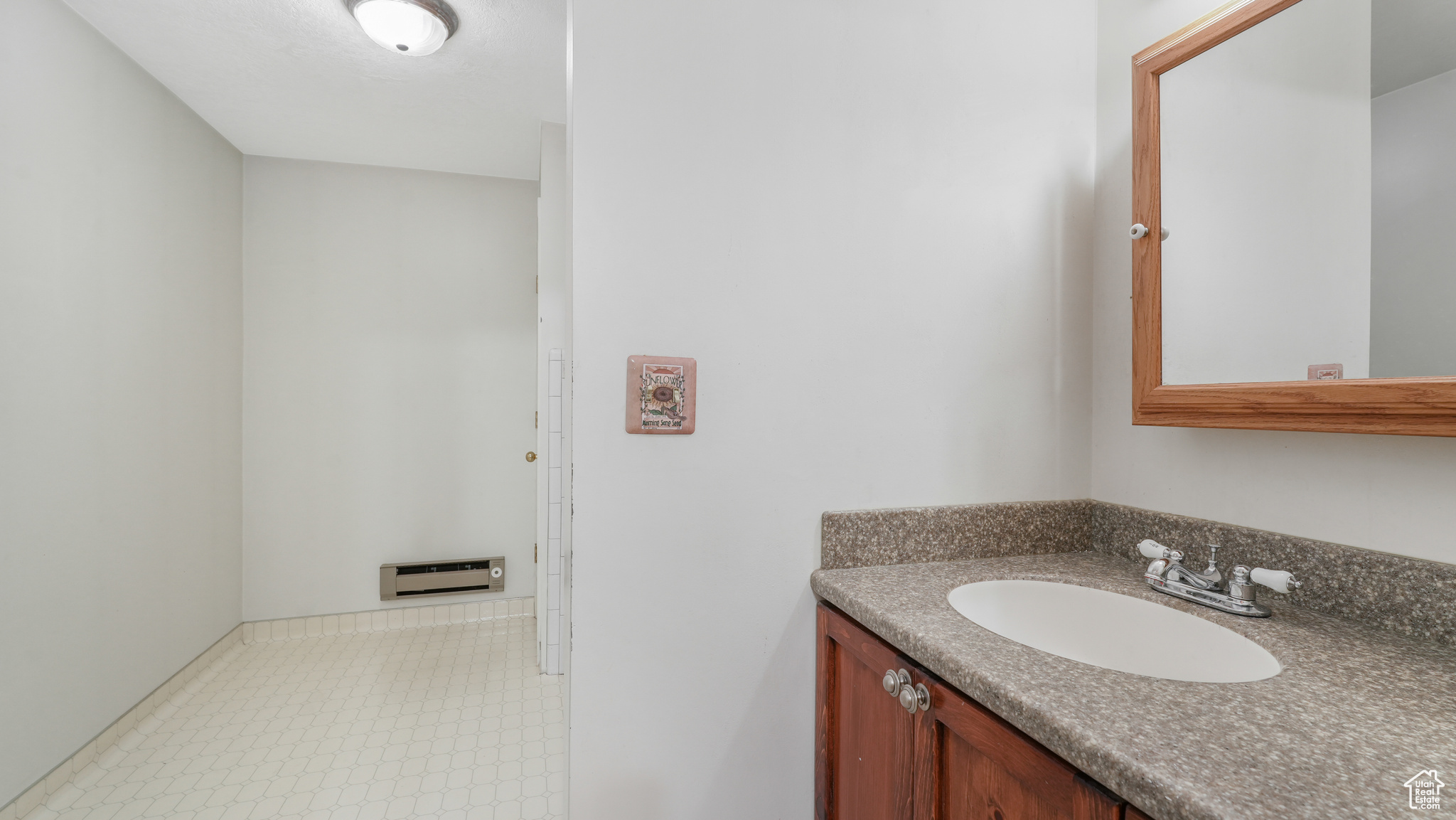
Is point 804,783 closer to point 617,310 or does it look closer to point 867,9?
point 617,310

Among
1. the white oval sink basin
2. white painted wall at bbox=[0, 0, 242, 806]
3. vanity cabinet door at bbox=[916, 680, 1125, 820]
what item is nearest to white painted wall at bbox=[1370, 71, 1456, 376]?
the white oval sink basin

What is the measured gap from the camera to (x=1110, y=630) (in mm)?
965

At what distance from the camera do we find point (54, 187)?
5.43 feet

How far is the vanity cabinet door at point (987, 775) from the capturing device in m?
0.55

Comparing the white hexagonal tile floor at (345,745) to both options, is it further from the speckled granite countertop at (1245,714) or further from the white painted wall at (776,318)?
the speckled granite countertop at (1245,714)

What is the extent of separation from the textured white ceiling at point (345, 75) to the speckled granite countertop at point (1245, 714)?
1.79 meters

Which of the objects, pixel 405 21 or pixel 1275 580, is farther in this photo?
pixel 405 21

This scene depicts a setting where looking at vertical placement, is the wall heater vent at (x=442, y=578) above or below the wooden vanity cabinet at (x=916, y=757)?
below

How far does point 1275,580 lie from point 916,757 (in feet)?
1.94

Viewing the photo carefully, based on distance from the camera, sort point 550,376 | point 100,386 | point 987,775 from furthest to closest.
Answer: point 550,376 < point 100,386 < point 987,775

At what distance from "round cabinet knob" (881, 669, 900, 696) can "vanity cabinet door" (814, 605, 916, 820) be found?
1 cm

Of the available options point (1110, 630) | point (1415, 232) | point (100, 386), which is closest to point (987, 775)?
point (1110, 630)

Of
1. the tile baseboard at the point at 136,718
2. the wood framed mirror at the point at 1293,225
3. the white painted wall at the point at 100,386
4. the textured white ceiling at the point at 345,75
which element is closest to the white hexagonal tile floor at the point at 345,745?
the tile baseboard at the point at 136,718

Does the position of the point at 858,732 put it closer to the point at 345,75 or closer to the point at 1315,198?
the point at 1315,198
